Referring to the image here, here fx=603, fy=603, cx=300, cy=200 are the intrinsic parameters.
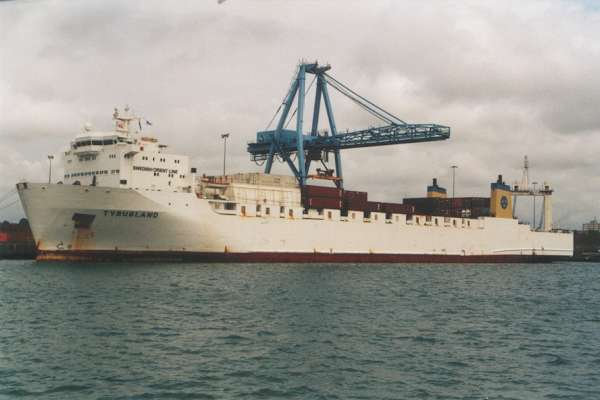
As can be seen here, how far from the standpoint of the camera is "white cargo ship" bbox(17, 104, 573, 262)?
35.1 metres

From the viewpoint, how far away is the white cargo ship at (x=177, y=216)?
1383 inches

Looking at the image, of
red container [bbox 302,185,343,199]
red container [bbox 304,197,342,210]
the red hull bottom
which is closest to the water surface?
the red hull bottom

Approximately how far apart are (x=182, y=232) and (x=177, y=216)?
3.66 feet

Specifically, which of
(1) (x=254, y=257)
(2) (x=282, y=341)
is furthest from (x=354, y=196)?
(2) (x=282, y=341)

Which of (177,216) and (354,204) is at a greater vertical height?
(354,204)

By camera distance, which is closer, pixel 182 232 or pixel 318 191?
pixel 182 232

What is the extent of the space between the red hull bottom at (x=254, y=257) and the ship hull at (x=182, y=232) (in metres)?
0.06

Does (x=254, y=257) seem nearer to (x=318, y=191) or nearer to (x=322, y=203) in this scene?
(x=322, y=203)

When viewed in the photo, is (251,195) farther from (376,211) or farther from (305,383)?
(305,383)

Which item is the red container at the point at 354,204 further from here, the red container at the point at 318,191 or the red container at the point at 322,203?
the red container at the point at 318,191

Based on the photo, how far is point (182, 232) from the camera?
37750 mm

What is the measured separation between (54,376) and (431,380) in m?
8.30

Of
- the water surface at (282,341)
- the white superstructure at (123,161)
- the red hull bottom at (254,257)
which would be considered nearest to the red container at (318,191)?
the red hull bottom at (254,257)

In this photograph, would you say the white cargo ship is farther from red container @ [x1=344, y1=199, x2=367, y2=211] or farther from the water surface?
the water surface
